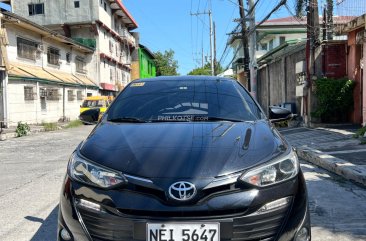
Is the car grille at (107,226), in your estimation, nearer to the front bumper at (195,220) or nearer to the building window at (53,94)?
the front bumper at (195,220)

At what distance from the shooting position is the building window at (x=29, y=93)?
21.5 m

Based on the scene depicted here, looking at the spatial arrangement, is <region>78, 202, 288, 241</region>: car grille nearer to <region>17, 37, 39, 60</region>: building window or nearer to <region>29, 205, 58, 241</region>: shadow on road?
<region>29, 205, 58, 241</region>: shadow on road

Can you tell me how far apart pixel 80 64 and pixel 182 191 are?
105 ft

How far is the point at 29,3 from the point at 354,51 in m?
31.3

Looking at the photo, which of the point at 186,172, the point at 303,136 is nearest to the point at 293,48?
the point at 303,136

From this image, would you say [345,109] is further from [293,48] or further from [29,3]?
[29,3]

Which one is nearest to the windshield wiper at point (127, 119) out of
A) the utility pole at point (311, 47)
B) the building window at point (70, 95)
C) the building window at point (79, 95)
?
the utility pole at point (311, 47)

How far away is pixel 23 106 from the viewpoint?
2123cm

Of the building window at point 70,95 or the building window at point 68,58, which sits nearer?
the building window at point 70,95

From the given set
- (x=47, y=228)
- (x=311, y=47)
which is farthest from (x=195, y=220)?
(x=311, y=47)

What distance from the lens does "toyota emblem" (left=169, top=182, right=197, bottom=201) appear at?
2.30 metres

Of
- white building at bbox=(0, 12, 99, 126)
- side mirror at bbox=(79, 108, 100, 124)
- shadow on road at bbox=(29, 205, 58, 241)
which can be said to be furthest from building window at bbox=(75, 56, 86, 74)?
shadow on road at bbox=(29, 205, 58, 241)

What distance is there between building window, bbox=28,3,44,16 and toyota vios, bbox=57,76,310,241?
119ft

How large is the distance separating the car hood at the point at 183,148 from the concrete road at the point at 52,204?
1395mm
